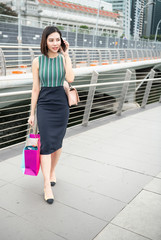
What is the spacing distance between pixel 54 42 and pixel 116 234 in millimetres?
1736

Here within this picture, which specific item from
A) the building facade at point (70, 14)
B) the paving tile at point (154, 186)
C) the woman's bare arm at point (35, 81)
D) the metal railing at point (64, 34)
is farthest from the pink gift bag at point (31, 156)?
the building facade at point (70, 14)

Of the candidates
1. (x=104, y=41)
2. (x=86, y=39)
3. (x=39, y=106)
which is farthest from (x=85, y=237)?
A: (x=104, y=41)

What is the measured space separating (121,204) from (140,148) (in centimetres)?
194

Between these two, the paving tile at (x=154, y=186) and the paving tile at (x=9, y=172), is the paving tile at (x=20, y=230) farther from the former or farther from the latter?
the paving tile at (x=154, y=186)

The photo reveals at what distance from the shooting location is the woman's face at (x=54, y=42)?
270 centimetres

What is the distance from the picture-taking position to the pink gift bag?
279 cm

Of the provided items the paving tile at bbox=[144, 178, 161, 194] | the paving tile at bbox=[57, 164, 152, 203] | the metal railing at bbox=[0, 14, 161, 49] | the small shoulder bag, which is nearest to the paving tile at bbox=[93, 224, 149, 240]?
the paving tile at bbox=[57, 164, 152, 203]

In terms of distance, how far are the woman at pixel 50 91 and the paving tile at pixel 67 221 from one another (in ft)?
0.52

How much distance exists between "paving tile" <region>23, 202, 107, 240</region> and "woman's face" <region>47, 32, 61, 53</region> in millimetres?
1458

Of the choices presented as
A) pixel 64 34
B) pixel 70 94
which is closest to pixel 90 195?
pixel 70 94

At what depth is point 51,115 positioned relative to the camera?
280 centimetres

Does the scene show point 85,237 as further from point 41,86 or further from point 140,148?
point 140,148

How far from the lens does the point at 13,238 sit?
225cm

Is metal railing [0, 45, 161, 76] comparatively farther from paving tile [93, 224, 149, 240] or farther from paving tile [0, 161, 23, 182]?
paving tile [93, 224, 149, 240]
